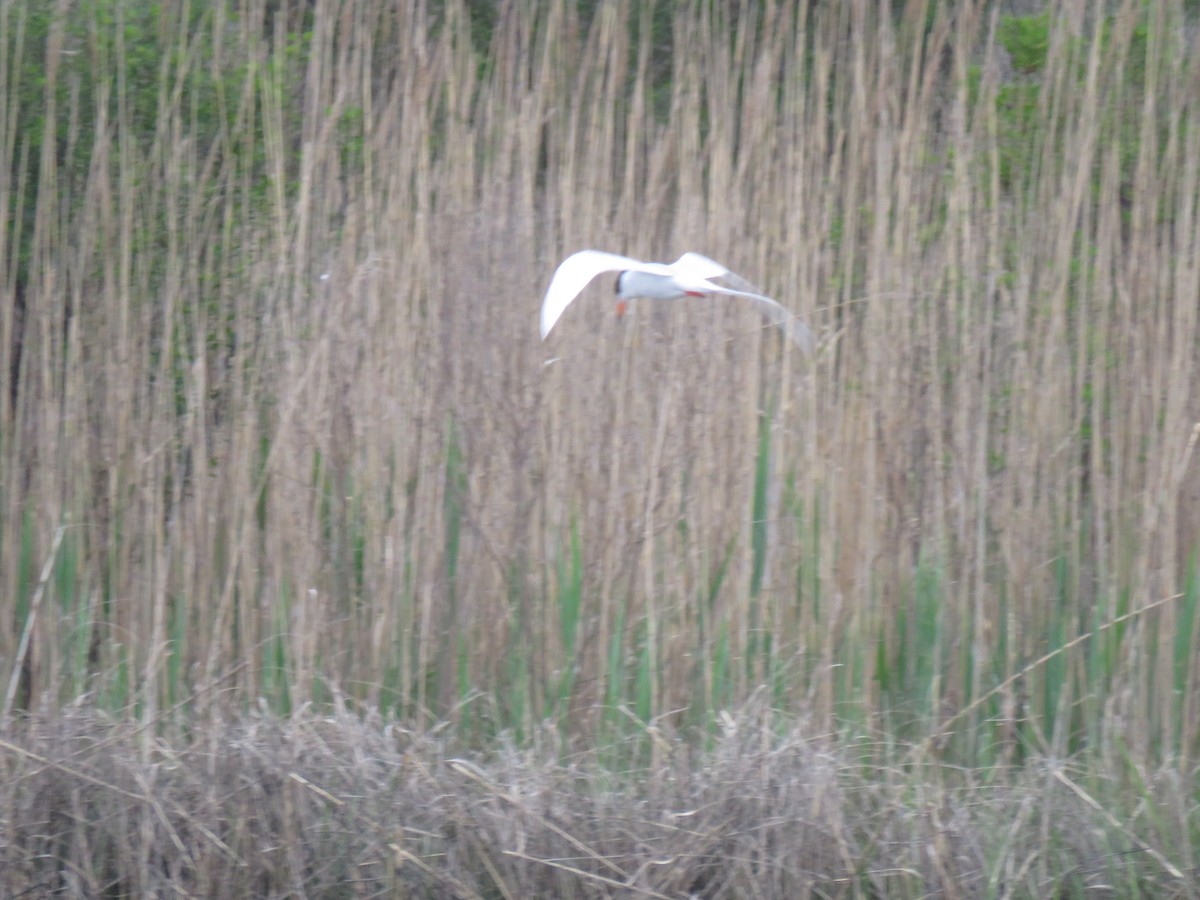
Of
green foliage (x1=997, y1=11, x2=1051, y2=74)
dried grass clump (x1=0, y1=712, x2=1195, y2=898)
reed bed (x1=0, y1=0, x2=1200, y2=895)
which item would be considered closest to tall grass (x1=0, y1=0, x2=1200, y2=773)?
reed bed (x1=0, y1=0, x2=1200, y2=895)

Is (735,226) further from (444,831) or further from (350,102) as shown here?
(444,831)

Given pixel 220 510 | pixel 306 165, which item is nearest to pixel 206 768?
pixel 220 510

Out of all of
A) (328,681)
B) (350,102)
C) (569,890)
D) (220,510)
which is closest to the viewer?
(569,890)

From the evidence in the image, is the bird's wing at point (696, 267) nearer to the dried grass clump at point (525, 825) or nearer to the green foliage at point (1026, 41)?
the dried grass clump at point (525, 825)

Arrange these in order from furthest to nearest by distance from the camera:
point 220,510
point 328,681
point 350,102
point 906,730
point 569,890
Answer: point 350,102
point 220,510
point 906,730
point 328,681
point 569,890

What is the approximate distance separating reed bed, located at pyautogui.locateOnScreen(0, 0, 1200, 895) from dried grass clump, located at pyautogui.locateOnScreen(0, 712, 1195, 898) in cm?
14

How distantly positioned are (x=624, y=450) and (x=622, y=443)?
0.6 inches

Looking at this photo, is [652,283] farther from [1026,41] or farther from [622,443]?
[1026,41]

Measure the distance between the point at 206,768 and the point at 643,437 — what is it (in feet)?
3.76

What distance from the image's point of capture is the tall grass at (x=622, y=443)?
2.80m

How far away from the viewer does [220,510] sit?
10.0 ft

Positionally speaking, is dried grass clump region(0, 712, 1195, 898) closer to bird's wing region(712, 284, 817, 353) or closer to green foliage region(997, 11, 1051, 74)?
bird's wing region(712, 284, 817, 353)

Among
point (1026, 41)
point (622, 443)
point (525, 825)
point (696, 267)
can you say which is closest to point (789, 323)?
point (696, 267)

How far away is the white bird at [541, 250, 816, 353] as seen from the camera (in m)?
2.65
